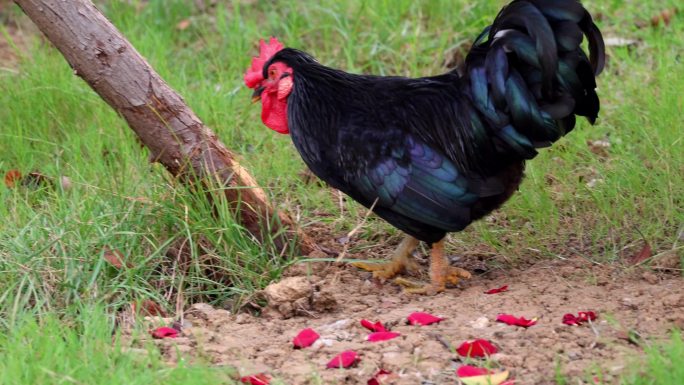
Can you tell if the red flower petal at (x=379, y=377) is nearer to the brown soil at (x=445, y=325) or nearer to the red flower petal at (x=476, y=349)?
the brown soil at (x=445, y=325)

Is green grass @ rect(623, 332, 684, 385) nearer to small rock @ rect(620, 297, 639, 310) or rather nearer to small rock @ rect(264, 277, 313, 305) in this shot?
small rock @ rect(620, 297, 639, 310)

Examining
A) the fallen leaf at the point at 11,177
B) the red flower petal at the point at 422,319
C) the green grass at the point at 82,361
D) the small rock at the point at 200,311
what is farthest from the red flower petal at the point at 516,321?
the fallen leaf at the point at 11,177

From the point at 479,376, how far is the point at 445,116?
4.91 feet

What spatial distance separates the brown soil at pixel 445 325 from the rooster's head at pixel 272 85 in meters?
0.75

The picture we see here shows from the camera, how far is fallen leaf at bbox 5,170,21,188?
5.30m

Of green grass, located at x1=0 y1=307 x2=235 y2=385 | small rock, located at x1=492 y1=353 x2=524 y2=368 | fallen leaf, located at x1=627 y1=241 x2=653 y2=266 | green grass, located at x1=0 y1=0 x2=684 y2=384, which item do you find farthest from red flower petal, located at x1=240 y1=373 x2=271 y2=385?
fallen leaf, located at x1=627 y1=241 x2=653 y2=266

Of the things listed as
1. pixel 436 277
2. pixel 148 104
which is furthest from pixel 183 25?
pixel 436 277

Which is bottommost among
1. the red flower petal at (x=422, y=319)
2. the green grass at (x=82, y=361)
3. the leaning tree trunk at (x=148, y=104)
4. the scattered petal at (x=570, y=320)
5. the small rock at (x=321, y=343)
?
the green grass at (x=82, y=361)

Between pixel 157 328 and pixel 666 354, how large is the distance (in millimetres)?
1972

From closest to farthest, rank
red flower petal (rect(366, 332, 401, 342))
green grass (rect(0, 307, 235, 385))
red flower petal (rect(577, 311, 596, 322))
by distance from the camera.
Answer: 1. green grass (rect(0, 307, 235, 385))
2. red flower petal (rect(366, 332, 401, 342))
3. red flower petal (rect(577, 311, 596, 322))

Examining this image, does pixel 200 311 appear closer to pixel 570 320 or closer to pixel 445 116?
pixel 445 116

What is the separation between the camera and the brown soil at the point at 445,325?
3459mm

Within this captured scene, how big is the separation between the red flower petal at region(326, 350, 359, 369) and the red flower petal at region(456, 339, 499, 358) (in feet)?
1.31

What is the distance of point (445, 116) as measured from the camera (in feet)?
14.4
